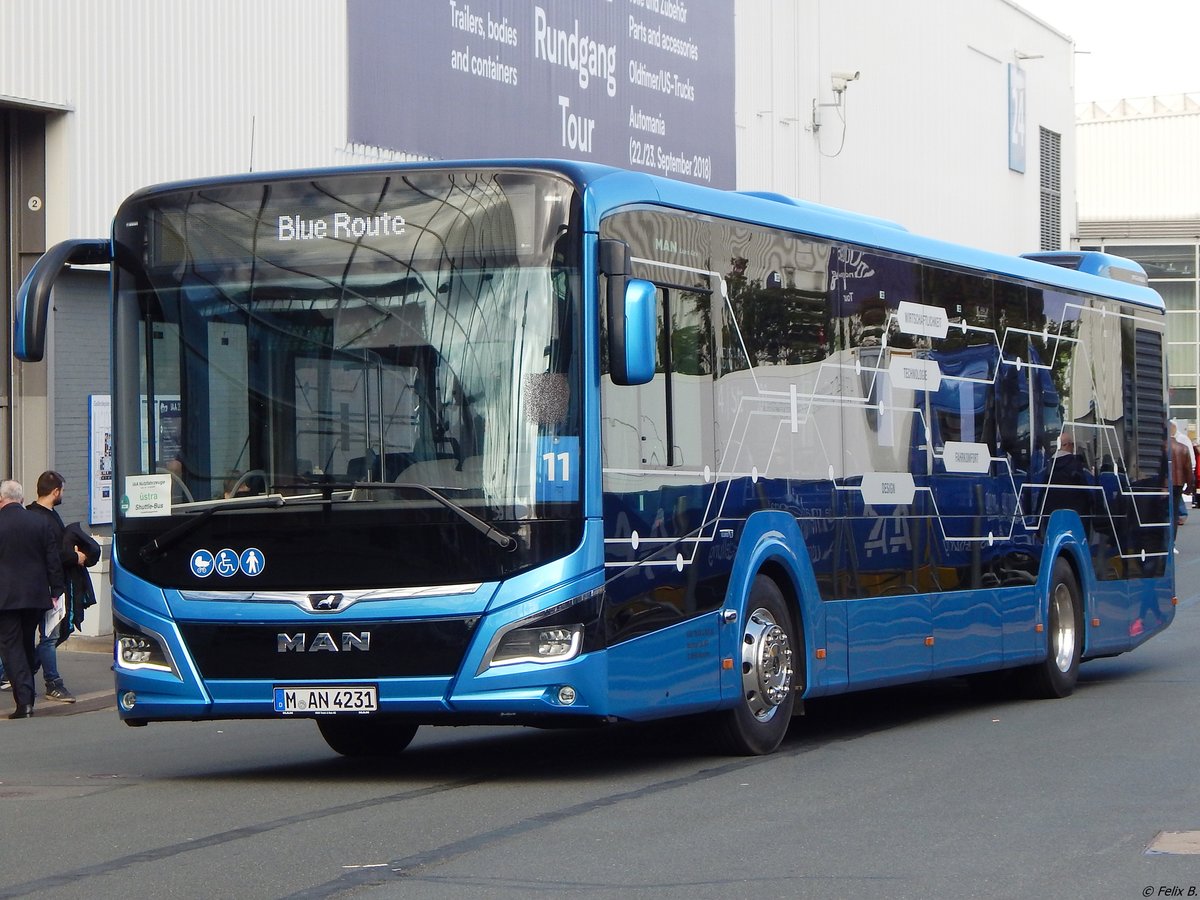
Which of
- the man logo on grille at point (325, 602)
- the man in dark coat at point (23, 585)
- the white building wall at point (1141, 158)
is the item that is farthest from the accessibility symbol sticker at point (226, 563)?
the white building wall at point (1141, 158)

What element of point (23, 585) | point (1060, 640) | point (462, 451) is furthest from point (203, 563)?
point (1060, 640)

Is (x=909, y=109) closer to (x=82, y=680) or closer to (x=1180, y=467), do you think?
(x=1180, y=467)

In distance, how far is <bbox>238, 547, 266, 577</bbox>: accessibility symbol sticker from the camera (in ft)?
32.8

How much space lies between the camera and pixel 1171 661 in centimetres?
1812

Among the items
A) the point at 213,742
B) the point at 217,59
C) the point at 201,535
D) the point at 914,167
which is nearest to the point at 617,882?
the point at 201,535

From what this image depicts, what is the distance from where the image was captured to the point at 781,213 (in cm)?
1180

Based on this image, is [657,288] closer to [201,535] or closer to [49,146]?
[201,535]

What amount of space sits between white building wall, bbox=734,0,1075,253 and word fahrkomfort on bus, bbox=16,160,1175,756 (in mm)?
22099

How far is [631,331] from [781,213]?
259 cm

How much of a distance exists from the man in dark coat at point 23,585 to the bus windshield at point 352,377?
481cm

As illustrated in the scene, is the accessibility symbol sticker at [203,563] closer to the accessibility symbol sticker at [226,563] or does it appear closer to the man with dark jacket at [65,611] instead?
the accessibility symbol sticker at [226,563]

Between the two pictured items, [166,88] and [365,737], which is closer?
[365,737]

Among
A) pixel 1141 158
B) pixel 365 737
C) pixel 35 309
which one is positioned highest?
pixel 1141 158

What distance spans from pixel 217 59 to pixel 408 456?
12857mm
